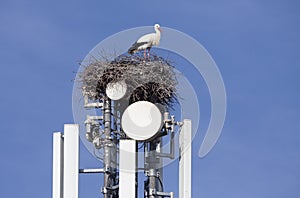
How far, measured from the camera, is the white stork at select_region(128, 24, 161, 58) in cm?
3400

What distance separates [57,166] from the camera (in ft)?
107

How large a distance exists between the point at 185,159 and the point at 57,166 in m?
2.42

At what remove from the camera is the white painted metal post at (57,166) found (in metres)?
32.4

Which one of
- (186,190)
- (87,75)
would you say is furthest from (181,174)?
(87,75)

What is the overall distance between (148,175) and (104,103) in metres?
1.66

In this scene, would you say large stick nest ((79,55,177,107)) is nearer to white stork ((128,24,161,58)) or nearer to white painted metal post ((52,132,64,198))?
white stork ((128,24,161,58))

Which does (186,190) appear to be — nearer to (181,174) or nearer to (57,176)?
(181,174)

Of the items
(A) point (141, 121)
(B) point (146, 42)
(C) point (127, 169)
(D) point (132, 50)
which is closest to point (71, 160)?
(C) point (127, 169)

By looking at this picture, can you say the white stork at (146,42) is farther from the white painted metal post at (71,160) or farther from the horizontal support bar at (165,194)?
the horizontal support bar at (165,194)

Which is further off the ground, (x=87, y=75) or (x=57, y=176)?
(x=87, y=75)

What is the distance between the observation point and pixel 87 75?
33.7 metres

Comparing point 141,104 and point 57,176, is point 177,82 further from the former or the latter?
point 57,176

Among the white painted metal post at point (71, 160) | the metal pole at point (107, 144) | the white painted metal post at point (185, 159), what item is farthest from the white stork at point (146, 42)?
the white painted metal post at point (71, 160)

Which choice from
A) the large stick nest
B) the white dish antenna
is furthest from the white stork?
the white dish antenna
